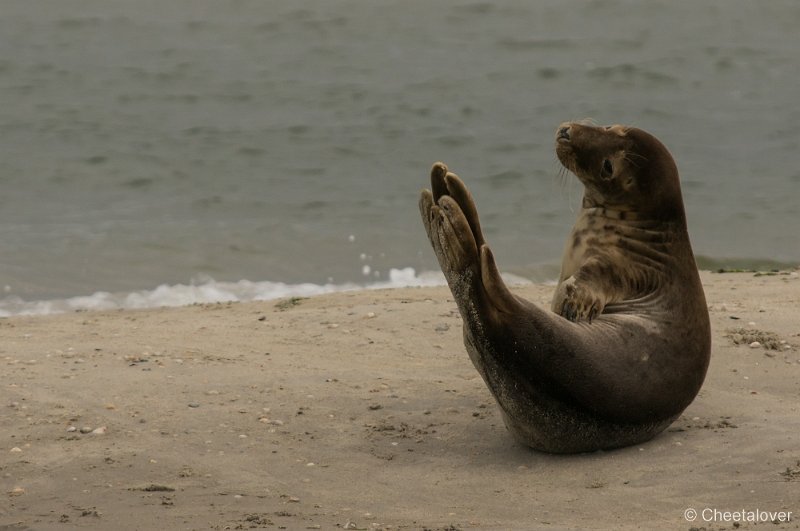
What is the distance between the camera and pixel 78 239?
12.0m

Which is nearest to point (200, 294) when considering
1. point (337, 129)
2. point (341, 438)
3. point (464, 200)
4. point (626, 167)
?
point (341, 438)

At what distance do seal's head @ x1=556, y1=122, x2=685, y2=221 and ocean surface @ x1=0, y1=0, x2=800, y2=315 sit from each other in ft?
7.53

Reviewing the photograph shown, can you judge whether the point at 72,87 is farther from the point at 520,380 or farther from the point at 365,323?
the point at 520,380

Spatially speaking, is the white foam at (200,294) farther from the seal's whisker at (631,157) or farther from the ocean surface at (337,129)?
the seal's whisker at (631,157)

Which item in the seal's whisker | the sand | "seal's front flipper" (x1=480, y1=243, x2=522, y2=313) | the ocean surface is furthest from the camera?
the ocean surface

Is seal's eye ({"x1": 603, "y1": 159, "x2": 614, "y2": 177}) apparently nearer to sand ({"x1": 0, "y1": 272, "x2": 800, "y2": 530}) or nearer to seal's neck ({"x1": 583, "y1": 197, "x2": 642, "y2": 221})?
seal's neck ({"x1": 583, "y1": 197, "x2": 642, "y2": 221})

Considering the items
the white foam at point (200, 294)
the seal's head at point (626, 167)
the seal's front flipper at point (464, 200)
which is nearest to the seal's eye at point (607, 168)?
the seal's head at point (626, 167)

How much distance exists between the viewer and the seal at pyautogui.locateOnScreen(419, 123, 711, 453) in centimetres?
522

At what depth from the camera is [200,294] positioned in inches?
418

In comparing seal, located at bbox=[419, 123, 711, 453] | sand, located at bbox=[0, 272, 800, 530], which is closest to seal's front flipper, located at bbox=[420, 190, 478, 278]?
seal, located at bbox=[419, 123, 711, 453]

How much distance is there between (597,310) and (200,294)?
5.53 meters

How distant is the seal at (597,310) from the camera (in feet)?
17.1

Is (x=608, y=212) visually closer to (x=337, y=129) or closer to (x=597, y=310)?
(x=597, y=310)

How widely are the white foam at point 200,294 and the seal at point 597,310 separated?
4866 mm
